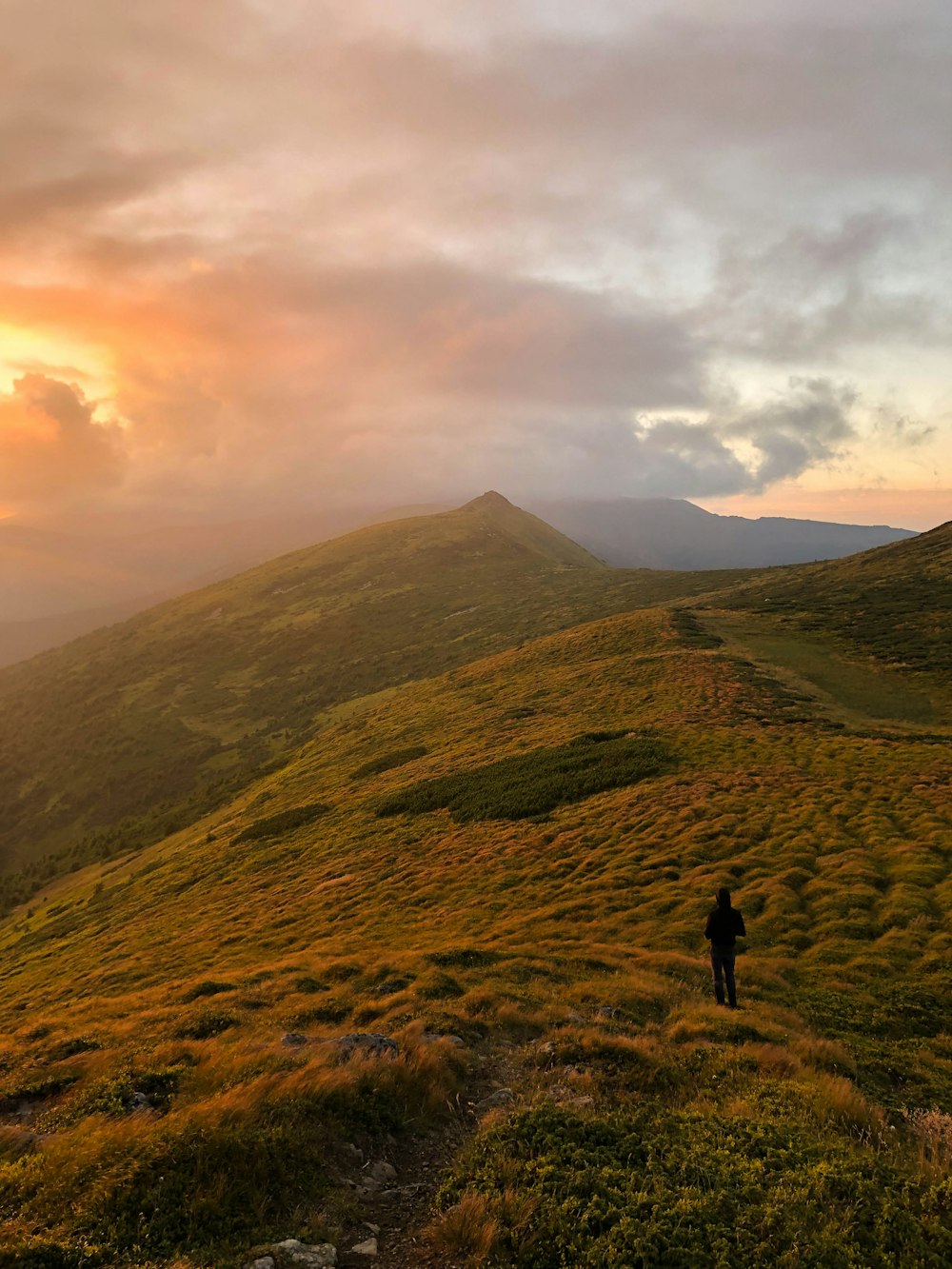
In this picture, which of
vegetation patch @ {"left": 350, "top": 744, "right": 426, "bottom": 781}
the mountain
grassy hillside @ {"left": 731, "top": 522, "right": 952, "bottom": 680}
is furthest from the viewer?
grassy hillside @ {"left": 731, "top": 522, "right": 952, "bottom": 680}

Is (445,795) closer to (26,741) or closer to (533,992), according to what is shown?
(533,992)

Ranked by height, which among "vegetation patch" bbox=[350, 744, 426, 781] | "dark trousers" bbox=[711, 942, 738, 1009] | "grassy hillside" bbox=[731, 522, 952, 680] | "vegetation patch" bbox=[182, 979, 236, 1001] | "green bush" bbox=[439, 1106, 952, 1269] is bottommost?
"vegetation patch" bbox=[350, 744, 426, 781]

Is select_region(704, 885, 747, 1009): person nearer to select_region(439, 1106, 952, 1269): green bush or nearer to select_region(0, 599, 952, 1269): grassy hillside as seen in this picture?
select_region(0, 599, 952, 1269): grassy hillside

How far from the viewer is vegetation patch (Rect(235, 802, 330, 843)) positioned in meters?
44.8

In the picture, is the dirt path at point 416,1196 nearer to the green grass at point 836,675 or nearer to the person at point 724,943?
the person at point 724,943

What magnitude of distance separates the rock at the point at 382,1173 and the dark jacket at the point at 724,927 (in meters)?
8.82

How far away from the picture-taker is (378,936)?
2269 centimetres

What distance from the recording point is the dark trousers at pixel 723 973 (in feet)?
47.3

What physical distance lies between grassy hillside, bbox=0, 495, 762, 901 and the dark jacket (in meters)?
73.4

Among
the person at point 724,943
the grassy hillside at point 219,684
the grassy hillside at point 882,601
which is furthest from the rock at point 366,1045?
the grassy hillside at point 219,684

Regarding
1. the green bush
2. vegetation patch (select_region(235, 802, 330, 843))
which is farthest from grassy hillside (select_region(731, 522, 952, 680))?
the green bush

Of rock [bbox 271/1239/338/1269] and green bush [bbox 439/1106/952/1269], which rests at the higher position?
rock [bbox 271/1239/338/1269]

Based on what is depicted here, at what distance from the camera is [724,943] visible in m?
14.4

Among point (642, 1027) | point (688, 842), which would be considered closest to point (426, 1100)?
point (642, 1027)
